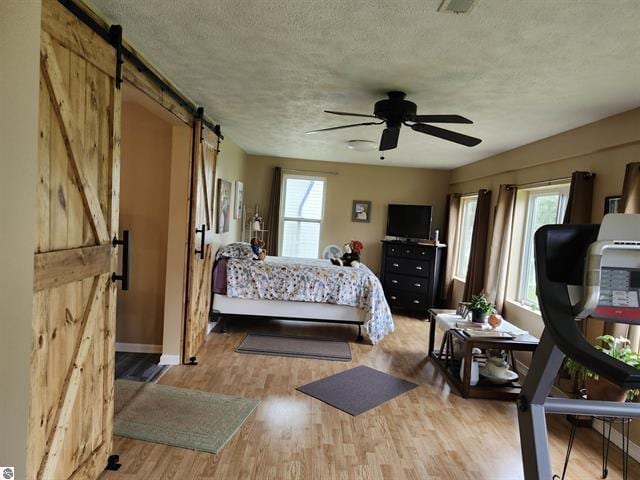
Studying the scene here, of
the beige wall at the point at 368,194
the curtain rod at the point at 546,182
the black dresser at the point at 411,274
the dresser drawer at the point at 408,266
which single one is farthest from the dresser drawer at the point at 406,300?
the curtain rod at the point at 546,182

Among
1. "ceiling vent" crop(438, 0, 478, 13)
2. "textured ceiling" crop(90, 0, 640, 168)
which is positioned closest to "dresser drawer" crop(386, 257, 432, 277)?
"textured ceiling" crop(90, 0, 640, 168)

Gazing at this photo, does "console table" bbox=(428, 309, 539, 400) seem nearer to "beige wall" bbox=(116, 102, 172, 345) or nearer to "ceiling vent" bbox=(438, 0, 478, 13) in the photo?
"ceiling vent" bbox=(438, 0, 478, 13)

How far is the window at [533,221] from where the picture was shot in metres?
3.94

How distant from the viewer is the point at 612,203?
2.96 metres

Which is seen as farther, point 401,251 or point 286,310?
point 401,251

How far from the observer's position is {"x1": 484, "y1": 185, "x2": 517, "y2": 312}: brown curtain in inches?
171

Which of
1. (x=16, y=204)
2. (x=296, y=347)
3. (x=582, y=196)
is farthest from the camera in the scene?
(x=296, y=347)

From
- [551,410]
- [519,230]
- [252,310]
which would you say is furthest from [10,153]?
[519,230]

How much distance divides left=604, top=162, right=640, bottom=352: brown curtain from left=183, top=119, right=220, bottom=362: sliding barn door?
331 centimetres

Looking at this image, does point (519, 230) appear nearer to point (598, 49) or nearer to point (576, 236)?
point (598, 49)

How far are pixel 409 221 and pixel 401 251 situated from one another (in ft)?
1.80

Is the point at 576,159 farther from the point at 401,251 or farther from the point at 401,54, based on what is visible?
the point at 401,251

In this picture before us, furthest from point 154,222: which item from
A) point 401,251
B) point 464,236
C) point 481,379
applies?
point 464,236

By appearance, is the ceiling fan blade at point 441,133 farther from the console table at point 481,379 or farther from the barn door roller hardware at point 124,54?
the barn door roller hardware at point 124,54
